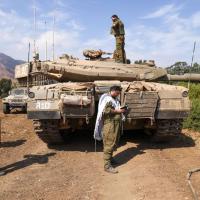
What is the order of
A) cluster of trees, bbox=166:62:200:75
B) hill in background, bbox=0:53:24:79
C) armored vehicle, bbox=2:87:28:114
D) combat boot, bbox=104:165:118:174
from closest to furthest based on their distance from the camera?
combat boot, bbox=104:165:118:174, cluster of trees, bbox=166:62:200:75, armored vehicle, bbox=2:87:28:114, hill in background, bbox=0:53:24:79

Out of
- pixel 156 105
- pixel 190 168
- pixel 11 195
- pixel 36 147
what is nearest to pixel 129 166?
pixel 190 168

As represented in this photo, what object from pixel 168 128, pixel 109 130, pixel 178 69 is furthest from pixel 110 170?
pixel 178 69

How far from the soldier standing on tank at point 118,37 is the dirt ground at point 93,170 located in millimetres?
2164

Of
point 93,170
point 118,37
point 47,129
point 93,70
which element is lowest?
point 93,170

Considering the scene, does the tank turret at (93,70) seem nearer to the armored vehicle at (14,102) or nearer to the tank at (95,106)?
the tank at (95,106)

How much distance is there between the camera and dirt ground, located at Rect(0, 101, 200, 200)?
582cm

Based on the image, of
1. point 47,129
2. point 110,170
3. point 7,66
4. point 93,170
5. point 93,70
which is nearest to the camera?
point 110,170

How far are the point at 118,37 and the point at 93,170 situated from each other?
5000 millimetres

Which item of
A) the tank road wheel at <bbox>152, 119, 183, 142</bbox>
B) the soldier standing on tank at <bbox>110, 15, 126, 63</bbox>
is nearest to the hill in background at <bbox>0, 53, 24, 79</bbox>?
the soldier standing on tank at <bbox>110, 15, 126, 63</bbox>

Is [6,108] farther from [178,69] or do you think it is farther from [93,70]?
[93,70]

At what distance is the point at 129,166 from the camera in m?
7.47

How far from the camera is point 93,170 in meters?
7.27

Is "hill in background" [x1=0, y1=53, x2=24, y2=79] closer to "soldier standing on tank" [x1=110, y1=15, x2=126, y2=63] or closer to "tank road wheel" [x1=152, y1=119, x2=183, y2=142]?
"soldier standing on tank" [x1=110, y1=15, x2=126, y2=63]

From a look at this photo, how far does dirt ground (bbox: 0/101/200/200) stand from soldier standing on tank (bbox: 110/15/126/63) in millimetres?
2164
